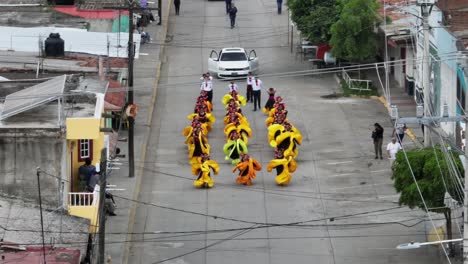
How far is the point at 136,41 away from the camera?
6081cm

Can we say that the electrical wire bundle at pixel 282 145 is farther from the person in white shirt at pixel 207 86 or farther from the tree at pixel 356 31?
the tree at pixel 356 31

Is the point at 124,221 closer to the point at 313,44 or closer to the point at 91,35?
the point at 91,35

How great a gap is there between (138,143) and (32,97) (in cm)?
1225

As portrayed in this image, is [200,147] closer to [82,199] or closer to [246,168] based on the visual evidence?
[246,168]

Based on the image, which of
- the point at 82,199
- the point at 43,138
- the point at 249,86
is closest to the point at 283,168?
the point at 82,199

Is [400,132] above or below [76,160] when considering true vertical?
below

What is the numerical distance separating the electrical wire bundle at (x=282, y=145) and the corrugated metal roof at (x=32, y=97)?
762 cm

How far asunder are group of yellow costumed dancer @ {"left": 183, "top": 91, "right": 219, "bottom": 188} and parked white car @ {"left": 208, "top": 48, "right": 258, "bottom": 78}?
9.29 meters

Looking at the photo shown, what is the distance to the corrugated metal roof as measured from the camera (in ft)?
126

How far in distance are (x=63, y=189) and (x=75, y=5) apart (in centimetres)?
2827

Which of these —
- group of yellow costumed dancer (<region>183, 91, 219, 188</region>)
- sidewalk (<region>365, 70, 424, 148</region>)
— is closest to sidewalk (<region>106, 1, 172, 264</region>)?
group of yellow costumed dancer (<region>183, 91, 219, 188</region>)

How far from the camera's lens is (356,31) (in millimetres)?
58906

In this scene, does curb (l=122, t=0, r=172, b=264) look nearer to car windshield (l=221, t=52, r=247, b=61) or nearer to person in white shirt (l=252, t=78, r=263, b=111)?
car windshield (l=221, t=52, r=247, b=61)

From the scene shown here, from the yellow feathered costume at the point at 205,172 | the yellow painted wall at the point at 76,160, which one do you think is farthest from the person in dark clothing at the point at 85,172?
the yellow feathered costume at the point at 205,172
